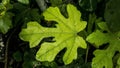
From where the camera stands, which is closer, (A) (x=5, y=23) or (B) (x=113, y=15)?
(B) (x=113, y=15)

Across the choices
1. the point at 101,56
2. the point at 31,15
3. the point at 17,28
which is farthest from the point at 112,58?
the point at 17,28

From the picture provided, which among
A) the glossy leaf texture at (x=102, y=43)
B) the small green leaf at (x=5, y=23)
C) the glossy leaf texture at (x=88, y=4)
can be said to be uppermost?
the glossy leaf texture at (x=88, y=4)

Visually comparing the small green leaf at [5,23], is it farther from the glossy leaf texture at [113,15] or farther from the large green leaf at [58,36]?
the glossy leaf texture at [113,15]

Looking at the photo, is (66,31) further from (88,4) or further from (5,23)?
(5,23)

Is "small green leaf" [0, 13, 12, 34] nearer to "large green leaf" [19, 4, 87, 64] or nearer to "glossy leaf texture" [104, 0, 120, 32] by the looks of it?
"large green leaf" [19, 4, 87, 64]

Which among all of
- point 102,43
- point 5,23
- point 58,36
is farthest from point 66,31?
point 5,23

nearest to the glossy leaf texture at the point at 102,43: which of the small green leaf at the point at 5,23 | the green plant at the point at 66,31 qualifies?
the green plant at the point at 66,31

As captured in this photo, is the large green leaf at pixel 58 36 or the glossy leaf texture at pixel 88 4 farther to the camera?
the glossy leaf texture at pixel 88 4
